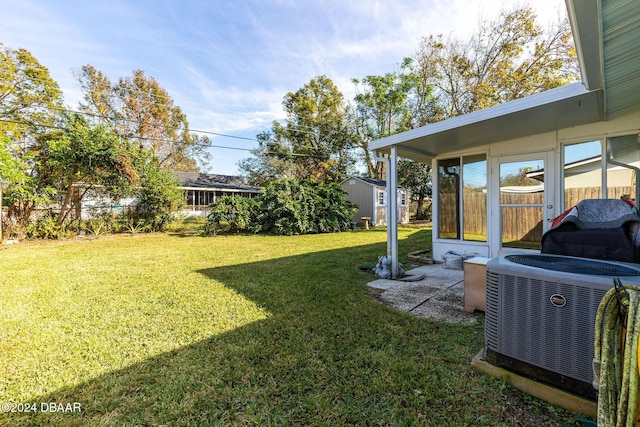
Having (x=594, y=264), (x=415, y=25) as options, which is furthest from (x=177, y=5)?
(x=594, y=264)

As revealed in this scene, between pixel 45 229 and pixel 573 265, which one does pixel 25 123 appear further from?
pixel 573 265

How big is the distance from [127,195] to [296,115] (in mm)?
15405

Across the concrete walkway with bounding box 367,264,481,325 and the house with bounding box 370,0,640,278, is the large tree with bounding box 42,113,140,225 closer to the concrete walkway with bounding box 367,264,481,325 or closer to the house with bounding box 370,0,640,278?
the house with bounding box 370,0,640,278

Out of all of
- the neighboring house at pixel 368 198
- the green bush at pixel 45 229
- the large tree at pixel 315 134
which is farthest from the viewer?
the large tree at pixel 315 134

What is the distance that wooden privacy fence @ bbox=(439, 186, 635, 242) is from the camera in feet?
13.2

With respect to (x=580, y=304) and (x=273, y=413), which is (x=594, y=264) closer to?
(x=580, y=304)

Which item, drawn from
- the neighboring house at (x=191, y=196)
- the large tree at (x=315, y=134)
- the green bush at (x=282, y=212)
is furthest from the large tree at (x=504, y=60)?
the neighboring house at (x=191, y=196)

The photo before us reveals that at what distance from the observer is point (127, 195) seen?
11.1 metres

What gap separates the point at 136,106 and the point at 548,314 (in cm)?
2408

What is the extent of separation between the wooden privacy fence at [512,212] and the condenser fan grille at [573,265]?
2.92 m

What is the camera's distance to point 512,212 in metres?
4.73

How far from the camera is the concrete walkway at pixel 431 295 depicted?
3025mm

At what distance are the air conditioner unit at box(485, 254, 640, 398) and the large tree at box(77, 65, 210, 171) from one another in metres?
17.6

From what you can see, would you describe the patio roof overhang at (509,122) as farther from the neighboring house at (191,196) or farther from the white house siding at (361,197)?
the white house siding at (361,197)
